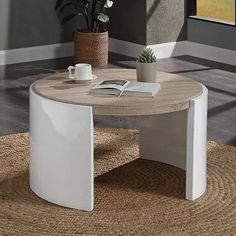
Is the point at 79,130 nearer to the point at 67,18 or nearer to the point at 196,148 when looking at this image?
the point at 196,148

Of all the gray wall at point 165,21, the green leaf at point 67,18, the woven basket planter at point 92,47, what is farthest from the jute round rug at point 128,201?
the gray wall at point 165,21

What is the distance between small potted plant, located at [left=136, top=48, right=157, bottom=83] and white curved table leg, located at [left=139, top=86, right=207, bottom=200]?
9.0 inches

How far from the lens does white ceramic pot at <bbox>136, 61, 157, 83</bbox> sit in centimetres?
372

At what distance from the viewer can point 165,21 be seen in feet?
22.3

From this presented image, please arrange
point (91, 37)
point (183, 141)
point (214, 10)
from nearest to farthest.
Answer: point (183, 141), point (91, 37), point (214, 10)

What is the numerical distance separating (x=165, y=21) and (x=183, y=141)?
3.09 meters

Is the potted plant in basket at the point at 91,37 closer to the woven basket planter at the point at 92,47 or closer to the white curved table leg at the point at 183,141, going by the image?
the woven basket planter at the point at 92,47

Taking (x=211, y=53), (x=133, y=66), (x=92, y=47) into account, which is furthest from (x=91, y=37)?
(x=211, y=53)

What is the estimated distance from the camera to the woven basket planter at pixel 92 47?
642 cm

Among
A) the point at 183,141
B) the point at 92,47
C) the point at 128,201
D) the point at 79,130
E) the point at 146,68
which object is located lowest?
the point at 128,201

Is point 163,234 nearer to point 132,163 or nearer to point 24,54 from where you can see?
point 132,163

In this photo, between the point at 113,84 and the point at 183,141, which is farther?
the point at 183,141

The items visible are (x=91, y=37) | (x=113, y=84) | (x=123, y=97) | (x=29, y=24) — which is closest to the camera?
(x=123, y=97)

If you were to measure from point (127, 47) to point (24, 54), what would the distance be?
0.93 meters
